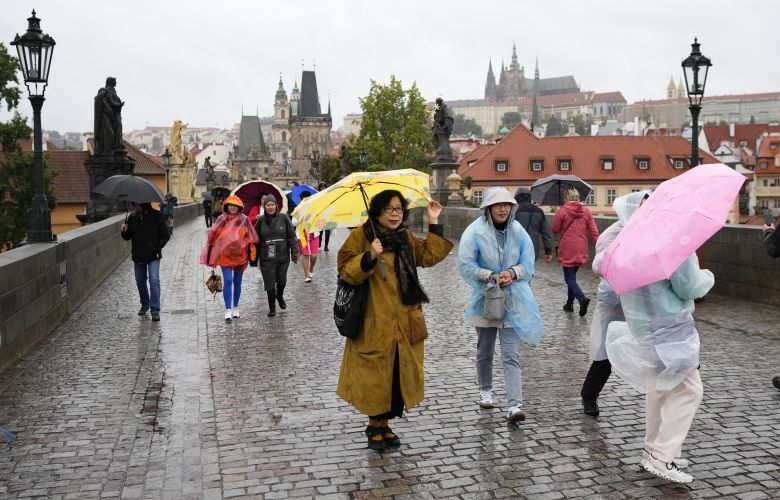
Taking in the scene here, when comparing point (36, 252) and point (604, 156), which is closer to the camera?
point (36, 252)

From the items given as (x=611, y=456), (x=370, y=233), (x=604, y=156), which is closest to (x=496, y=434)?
(x=611, y=456)

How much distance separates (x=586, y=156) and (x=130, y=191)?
66.6m

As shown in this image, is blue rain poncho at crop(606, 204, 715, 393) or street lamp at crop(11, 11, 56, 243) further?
street lamp at crop(11, 11, 56, 243)

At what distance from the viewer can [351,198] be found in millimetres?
6102

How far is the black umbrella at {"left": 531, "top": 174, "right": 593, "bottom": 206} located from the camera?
13.1 metres

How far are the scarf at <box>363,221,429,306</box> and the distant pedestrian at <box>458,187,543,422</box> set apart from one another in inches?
35.6

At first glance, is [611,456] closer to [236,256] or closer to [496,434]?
[496,434]

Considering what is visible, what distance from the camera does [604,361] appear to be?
6.52 m

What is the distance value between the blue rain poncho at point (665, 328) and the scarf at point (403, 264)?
1314mm

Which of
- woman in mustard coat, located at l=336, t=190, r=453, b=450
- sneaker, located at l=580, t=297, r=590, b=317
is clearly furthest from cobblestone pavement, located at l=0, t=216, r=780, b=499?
sneaker, located at l=580, t=297, r=590, b=317

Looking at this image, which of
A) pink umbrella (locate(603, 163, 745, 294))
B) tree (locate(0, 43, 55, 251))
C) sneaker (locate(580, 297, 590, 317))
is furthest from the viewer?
tree (locate(0, 43, 55, 251))

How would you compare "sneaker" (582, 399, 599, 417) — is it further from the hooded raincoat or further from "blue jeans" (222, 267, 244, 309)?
"blue jeans" (222, 267, 244, 309)

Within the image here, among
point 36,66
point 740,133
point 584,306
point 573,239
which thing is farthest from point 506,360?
point 740,133

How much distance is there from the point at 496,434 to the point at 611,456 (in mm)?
820
